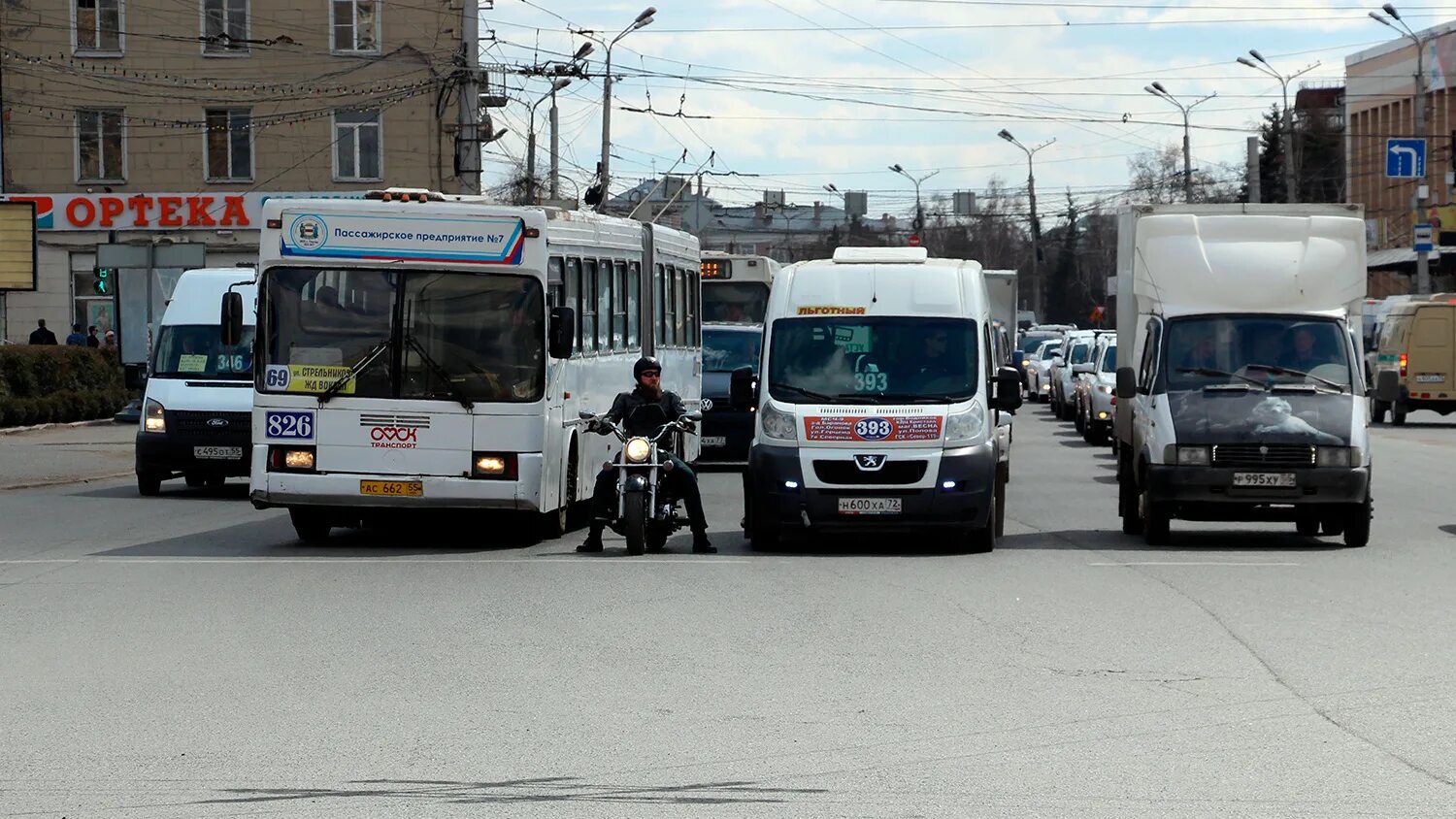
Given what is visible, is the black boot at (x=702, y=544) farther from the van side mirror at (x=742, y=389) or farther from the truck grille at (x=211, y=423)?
the truck grille at (x=211, y=423)

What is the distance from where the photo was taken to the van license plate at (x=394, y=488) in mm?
17000

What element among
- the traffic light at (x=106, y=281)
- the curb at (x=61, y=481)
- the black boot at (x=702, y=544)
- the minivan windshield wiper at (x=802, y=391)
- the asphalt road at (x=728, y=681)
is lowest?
the curb at (x=61, y=481)

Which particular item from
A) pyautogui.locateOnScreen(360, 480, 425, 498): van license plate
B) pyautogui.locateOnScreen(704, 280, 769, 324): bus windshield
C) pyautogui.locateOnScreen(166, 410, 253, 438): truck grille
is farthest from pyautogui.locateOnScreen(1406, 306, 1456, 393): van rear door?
pyautogui.locateOnScreen(360, 480, 425, 498): van license plate

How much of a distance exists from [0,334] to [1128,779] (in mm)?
49185

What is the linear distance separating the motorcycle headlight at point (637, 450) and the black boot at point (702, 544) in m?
0.84

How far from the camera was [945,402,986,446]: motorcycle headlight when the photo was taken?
55.4ft

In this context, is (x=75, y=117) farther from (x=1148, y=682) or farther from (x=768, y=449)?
(x=1148, y=682)

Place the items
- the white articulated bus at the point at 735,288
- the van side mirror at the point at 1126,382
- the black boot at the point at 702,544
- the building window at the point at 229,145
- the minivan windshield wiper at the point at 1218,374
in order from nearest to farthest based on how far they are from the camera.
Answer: the black boot at the point at 702,544 < the minivan windshield wiper at the point at 1218,374 < the van side mirror at the point at 1126,382 < the white articulated bus at the point at 735,288 < the building window at the point at 229,145

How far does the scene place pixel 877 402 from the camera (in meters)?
17.2

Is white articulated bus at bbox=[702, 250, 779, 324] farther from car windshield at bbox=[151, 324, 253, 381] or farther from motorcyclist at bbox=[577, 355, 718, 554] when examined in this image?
motorcyclist at bbox=[577, 355, 718, 554]

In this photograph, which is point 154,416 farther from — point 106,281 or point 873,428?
point 106,281

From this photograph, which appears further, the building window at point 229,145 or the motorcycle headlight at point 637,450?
the building window at point 229,145

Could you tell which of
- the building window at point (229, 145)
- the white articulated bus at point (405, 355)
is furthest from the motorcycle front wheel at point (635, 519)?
the building window at point (229, 145)

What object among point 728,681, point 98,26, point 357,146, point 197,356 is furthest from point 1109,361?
point 98,26
